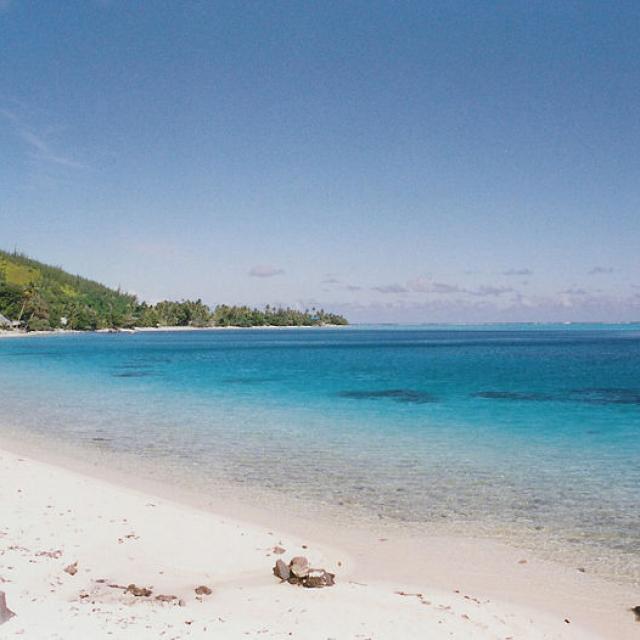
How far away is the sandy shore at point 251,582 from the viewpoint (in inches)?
329

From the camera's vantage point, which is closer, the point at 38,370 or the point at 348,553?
the point at 348,553

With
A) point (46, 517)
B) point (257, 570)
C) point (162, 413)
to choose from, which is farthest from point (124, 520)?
point (162, 413)

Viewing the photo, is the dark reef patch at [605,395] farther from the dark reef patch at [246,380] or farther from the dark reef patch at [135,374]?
the dark reef patch at [135,374]

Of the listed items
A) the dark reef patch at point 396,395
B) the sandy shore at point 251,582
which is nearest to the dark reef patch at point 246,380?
the dark reef patch at point 396,395

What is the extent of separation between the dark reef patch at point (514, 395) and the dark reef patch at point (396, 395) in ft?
13.3

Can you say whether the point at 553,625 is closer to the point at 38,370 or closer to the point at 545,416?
the point at 545,416

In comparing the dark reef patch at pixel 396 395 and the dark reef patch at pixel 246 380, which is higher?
the dark reef patch at pixel 396 395

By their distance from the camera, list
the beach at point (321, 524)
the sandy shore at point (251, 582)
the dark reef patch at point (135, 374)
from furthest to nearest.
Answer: the dark reef patch at point (135, 374) < the beach at point (321, 524) < the sandy shore at point (251, 582)

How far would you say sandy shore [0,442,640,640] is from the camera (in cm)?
837

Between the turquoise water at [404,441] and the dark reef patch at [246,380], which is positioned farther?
the dark reef patch at [246,380]

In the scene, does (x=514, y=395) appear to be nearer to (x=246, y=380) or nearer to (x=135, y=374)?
(x=246, y=380)

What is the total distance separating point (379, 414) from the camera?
3450 cm

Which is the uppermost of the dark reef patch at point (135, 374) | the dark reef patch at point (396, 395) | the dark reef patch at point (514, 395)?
the dark reef patch at point (514, 395)

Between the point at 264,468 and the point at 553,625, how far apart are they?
12.5 m
